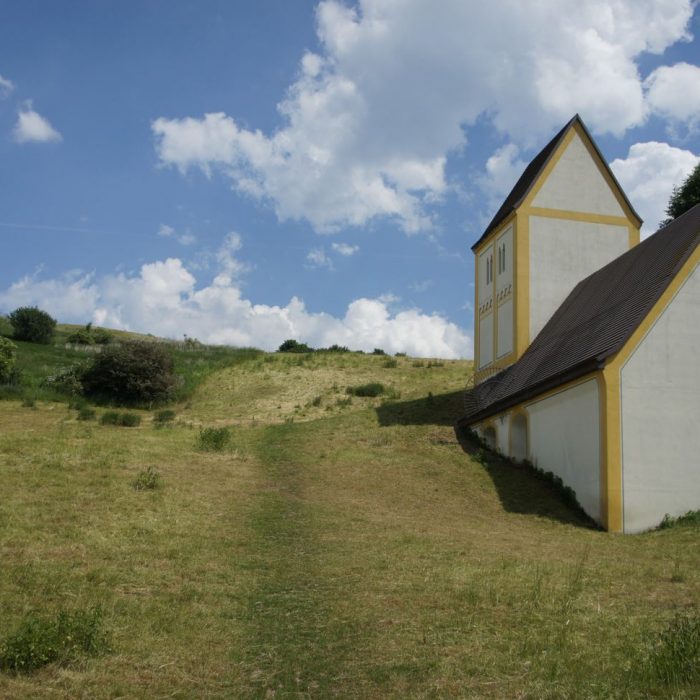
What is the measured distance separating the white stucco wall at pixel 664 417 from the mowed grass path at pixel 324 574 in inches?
42.8

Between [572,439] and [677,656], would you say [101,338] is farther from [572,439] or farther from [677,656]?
[677,656]

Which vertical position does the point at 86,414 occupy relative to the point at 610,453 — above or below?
above

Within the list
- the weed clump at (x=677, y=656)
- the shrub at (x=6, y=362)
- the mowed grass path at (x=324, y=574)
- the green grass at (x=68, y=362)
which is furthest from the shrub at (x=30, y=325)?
the weed clump at (x=677, y=656)

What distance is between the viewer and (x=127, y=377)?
A: 38844 mm

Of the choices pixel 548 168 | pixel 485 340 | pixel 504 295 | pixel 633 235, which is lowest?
pixel 485 340

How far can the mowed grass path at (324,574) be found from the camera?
317 inches

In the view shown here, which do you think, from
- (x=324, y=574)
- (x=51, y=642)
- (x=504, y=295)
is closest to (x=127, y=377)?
(x=504, y=295)

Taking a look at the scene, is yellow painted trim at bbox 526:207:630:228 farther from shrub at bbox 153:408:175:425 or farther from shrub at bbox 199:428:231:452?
shrub at bbox 153:408:175:425

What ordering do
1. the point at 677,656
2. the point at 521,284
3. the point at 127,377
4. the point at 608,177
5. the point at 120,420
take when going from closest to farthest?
1. the point at 677,656
2. the point at 521,284
3. the point at 608,177
4. the point at 120,420
5. the point at 127,377

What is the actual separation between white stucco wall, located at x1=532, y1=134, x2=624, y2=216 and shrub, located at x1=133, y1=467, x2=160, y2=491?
19.4m

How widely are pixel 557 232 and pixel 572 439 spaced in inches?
473

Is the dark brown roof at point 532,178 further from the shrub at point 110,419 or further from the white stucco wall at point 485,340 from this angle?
the shrub at point 110,419

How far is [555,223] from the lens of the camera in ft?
102

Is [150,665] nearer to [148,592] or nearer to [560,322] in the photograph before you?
[148,592]
